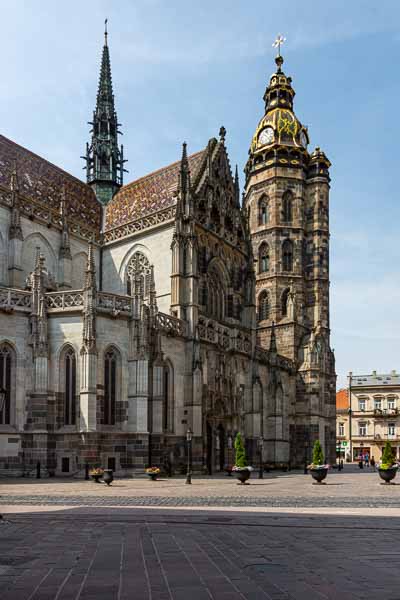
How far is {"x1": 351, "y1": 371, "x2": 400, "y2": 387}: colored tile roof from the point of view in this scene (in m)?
103

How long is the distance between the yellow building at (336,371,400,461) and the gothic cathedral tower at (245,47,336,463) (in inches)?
1437

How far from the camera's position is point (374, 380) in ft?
345

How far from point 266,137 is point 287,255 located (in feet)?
43.3

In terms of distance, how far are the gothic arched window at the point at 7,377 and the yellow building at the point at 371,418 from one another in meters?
73.7

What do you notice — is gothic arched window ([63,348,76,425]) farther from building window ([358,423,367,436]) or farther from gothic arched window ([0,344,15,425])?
building window ([358,423,367,436])

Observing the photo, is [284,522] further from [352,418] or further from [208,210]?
[352,418]

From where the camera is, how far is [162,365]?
130ft

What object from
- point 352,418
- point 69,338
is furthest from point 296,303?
point 352,418

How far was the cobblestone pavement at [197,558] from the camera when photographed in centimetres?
844

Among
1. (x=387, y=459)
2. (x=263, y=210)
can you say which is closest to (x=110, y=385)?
(x=387, y=459)

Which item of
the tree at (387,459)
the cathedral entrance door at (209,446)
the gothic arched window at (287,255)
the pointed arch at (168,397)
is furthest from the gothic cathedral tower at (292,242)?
the tree at (387,459)

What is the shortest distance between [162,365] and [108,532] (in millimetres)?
25639

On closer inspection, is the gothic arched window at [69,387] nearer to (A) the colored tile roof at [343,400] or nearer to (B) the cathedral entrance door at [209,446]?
(B) the cathedral entrance door at [209,446]

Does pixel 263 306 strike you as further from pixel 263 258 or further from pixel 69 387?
pixel 69 387
